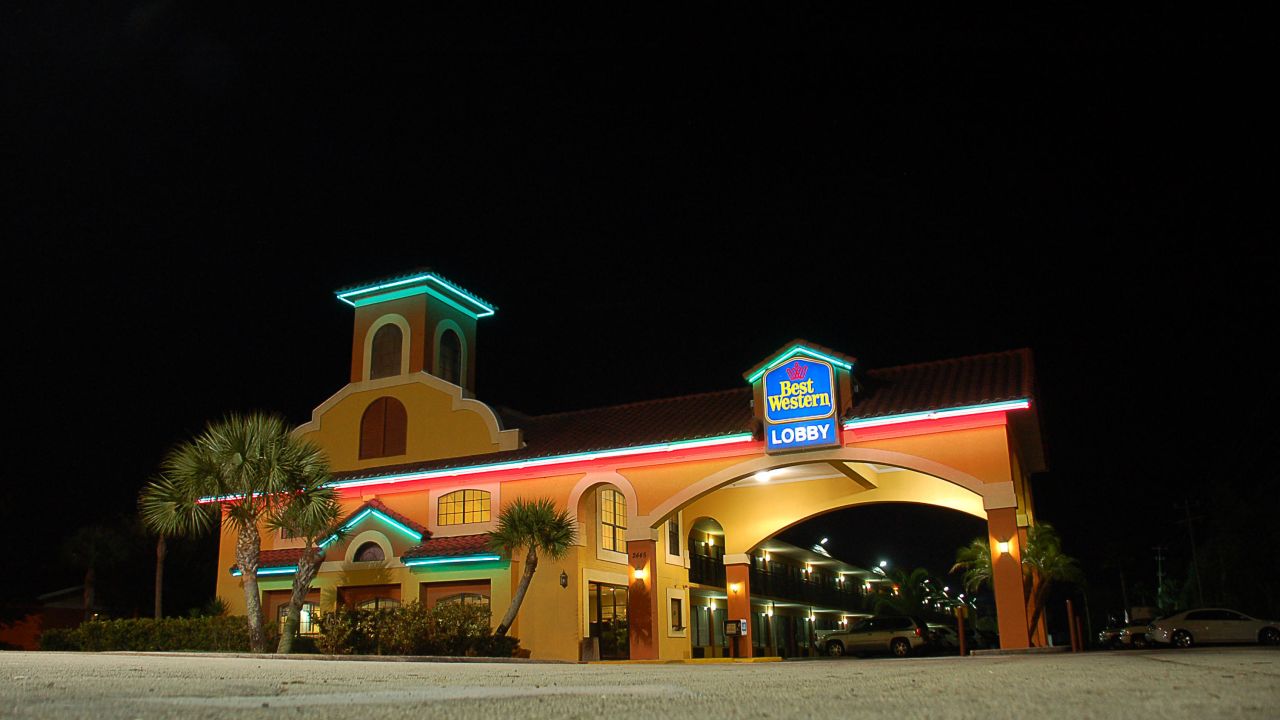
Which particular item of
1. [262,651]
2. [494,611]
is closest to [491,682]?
[262,651]

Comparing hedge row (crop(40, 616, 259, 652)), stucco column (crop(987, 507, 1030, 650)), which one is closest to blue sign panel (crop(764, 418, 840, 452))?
stucco column (crop(987, 507, 1030, 650))

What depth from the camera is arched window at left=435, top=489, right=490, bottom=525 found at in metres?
27.0

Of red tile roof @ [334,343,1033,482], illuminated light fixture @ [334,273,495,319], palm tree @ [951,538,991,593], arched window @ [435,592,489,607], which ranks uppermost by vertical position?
illuminated light fixture @ [334,273,495,319]

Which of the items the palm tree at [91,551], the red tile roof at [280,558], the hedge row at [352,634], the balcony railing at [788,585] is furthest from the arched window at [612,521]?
the palm tree at [91,551]

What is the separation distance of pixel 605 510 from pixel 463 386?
616cm

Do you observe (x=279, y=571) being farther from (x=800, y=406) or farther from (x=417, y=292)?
(x=800, y=406)

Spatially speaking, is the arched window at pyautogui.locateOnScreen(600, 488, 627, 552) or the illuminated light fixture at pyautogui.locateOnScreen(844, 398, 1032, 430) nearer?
the illuminated light fixture at pyautogui.locateOnScreen(844, 398, 1032, 430)

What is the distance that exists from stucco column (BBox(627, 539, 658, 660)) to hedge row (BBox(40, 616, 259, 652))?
8.70m

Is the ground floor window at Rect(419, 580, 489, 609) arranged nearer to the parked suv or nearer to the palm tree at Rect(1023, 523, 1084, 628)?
the parked suv

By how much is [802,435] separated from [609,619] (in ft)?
27.7

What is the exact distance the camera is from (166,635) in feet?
74.6

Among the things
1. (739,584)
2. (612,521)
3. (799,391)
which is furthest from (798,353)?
(739,584)

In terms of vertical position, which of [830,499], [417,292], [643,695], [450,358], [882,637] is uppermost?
[417,292]

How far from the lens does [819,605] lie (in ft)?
159
